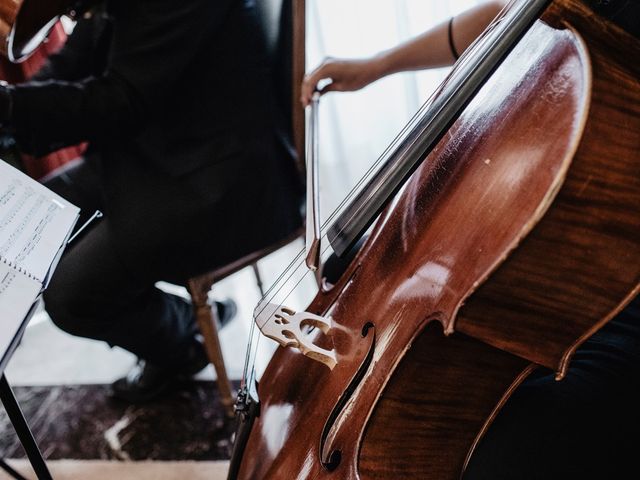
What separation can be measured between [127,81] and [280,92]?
293mm

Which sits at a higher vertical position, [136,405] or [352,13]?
[352,13]

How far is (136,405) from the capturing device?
1389 mm

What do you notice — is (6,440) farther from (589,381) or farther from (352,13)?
(352,13)

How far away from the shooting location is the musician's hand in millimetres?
980

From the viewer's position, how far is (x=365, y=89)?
5.91ft

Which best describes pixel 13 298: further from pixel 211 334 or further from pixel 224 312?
pixel 224 312

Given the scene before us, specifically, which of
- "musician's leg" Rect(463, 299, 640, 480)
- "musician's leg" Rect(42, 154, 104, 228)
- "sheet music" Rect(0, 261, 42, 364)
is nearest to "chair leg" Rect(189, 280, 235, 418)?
"musician's leg" Rect(42, 154, 104, 228)

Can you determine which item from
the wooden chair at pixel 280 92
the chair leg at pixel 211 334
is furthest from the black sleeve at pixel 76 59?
the chair leg at pixel 211 334

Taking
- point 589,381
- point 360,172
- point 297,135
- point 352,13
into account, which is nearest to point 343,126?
point 360,172

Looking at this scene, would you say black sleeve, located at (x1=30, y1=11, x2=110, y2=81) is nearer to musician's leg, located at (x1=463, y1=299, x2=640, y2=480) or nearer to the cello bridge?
the cello bridge

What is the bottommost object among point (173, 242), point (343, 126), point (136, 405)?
point (136, 405)

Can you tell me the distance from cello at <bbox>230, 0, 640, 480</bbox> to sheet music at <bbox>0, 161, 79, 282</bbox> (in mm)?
247

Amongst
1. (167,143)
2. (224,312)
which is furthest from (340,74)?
(224,312)

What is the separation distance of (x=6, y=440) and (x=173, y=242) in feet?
2.29
